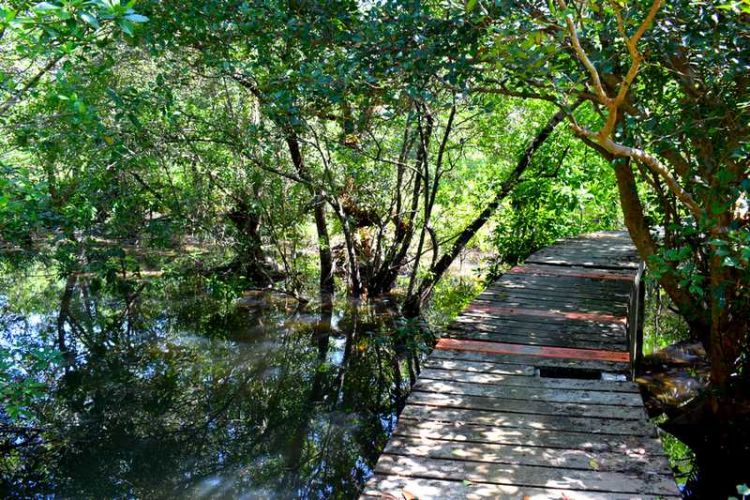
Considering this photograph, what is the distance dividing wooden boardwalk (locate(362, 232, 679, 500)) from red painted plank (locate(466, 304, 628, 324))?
0.03ft

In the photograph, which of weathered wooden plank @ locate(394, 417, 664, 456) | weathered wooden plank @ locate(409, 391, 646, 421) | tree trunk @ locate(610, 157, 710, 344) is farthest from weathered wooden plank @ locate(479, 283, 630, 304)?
weathered wooden plank @ locate(394, 417, 664, 456)

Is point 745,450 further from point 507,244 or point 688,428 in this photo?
point 507,244

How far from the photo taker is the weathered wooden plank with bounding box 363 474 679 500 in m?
2.86

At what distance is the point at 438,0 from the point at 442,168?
517 cm

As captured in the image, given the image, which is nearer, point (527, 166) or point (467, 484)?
point (467, 484)

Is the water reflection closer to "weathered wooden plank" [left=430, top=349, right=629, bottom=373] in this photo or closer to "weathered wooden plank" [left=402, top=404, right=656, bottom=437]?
"weathered wooden plank" [left=430, top=349, right=629, bottom=373]

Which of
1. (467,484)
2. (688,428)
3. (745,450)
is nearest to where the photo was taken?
(467,484)

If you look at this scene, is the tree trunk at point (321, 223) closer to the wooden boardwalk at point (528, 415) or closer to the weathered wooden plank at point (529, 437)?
the wooden boardwalk at point (528, 415)

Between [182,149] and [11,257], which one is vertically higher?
[182,149]

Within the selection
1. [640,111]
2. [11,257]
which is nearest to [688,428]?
[640,111]

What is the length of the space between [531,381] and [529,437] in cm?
78

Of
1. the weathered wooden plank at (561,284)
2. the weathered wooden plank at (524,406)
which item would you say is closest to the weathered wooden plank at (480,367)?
the weathered wooden plank at (524,406)

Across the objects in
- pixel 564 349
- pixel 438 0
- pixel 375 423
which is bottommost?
pixel 375 423

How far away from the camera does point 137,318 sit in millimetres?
11258
